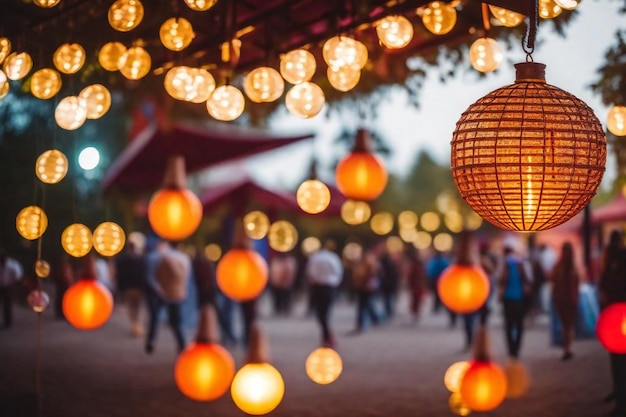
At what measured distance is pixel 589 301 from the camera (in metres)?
12.1

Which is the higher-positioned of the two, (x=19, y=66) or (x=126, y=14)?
(x=126, y=14)

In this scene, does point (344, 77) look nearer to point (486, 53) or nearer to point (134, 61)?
point (486, 53)

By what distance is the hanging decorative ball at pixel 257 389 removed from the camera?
157 inches

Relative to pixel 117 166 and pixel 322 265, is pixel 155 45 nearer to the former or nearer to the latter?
pixel 117 166

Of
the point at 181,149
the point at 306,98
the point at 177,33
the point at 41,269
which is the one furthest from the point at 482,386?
the point at 181,149

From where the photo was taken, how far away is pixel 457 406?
22.5 feet

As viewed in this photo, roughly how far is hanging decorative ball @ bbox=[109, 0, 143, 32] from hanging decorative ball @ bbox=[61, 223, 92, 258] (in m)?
1.94

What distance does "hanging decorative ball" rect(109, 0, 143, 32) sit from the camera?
532cm

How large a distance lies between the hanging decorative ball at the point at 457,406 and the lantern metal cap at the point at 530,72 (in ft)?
11.3

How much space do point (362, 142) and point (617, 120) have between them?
207cm

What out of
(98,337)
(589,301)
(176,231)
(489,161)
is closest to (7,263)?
(98,337)

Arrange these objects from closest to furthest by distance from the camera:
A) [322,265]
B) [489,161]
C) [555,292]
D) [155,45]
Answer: [489,161] → [155,45] → [555,292] → [322,265]

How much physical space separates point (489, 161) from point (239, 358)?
26.1ft

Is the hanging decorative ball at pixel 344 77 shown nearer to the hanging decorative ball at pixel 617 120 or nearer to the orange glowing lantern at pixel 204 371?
the hanging decorative ball at pixel 617 120
